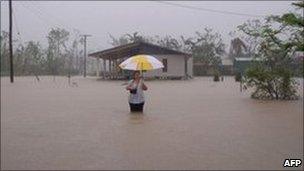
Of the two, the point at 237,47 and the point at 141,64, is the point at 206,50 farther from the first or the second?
the point at 141,64

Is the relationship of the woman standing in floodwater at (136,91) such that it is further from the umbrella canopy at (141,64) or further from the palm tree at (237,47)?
the palm tree at (237,47)

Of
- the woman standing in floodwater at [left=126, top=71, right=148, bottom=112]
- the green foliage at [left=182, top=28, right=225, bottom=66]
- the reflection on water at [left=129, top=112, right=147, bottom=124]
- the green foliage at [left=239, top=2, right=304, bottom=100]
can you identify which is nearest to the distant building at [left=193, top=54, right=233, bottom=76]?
the green foliage at [left=182, top=28, right=225, bottom=66]

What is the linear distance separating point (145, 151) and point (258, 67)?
13.9 m

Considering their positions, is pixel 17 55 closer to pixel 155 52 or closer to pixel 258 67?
pixel 155 52

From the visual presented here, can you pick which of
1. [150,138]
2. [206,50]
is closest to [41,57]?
[206,50]

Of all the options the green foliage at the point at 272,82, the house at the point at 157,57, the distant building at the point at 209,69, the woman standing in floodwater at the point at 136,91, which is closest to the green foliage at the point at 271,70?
the green foliage at the point at 272,82

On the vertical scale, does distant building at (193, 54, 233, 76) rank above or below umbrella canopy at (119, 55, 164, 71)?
below

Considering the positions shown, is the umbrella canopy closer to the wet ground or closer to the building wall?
the wet ground

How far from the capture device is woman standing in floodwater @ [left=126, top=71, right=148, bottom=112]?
15438 mm

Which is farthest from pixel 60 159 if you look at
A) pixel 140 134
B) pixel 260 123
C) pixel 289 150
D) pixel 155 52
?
pixel 155 52

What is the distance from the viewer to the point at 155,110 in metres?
16.9

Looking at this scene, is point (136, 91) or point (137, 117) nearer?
point (137, 117)

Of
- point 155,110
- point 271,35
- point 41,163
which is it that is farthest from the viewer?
point 271,35

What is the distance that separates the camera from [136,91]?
51.4ft
